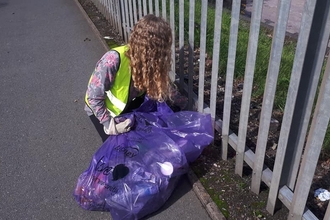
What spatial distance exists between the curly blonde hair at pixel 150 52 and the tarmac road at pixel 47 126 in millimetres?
819

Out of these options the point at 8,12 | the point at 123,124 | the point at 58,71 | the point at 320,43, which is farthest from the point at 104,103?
the point at 8,12

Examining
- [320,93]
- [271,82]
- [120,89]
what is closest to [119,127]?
[120,89]

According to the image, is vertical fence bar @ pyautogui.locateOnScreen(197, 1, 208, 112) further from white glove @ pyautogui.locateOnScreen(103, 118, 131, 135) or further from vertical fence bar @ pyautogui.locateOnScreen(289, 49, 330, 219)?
vertical fence bar @ pyautogui.locateOnScreen(289, 49, 330, 219)

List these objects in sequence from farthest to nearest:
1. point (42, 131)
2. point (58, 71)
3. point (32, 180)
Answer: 1. point (58, 71)
2. point (42, 131)
3. point (32, 180)

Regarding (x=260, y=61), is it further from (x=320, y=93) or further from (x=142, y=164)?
(x=320, y=93)

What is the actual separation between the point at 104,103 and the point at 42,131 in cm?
106

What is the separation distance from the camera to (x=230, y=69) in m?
2.29

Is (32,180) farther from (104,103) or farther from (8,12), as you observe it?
(8,12)

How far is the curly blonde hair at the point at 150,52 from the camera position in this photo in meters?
2.44

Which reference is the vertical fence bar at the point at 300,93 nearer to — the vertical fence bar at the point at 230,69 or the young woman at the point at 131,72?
the vertical fence bar at the point at 230,69

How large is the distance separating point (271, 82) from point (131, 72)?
107cm

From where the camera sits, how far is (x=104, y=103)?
104 inches

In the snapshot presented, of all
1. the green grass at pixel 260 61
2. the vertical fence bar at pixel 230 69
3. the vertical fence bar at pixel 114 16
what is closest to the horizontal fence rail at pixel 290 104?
the vertical fence bar at pixel 230 69

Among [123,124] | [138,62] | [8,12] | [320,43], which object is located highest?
[320,43]
